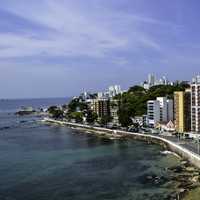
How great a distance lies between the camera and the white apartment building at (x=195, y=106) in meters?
34.4

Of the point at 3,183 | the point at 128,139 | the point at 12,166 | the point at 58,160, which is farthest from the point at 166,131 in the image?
the point at 3,183

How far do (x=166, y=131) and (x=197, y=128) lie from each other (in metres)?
4.11

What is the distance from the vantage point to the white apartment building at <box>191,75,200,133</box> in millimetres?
34375

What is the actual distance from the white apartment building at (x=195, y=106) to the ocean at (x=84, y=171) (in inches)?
161

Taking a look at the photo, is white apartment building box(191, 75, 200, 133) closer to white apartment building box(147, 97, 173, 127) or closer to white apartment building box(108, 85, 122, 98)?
white apartment building box(147, 97, 173, 127)

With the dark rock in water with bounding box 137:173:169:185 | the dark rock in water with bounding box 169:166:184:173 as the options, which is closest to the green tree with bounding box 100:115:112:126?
the dark rock in water with bounding box 169:166:184:173

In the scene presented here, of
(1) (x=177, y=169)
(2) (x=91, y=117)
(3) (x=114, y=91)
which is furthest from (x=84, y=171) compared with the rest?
(3) (x=114, y=91)

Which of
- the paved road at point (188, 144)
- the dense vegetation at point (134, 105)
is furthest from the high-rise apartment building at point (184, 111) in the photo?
the dense vegetation at point (134, 105)

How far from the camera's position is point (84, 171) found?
2330 cm

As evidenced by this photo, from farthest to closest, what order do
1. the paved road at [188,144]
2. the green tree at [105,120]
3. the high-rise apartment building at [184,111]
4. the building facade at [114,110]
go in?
the building facade at [114,110]
the green tree at [105,120]
the high-rise apartment building at [184,111]
the paved road at [188,144]

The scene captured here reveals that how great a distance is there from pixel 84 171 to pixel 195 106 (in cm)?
1451

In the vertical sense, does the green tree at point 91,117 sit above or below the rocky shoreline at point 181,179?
above

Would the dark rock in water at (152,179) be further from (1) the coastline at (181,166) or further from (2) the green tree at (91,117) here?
(2) the green tree at (91,117)

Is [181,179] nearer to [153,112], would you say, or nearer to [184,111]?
[184,111]
